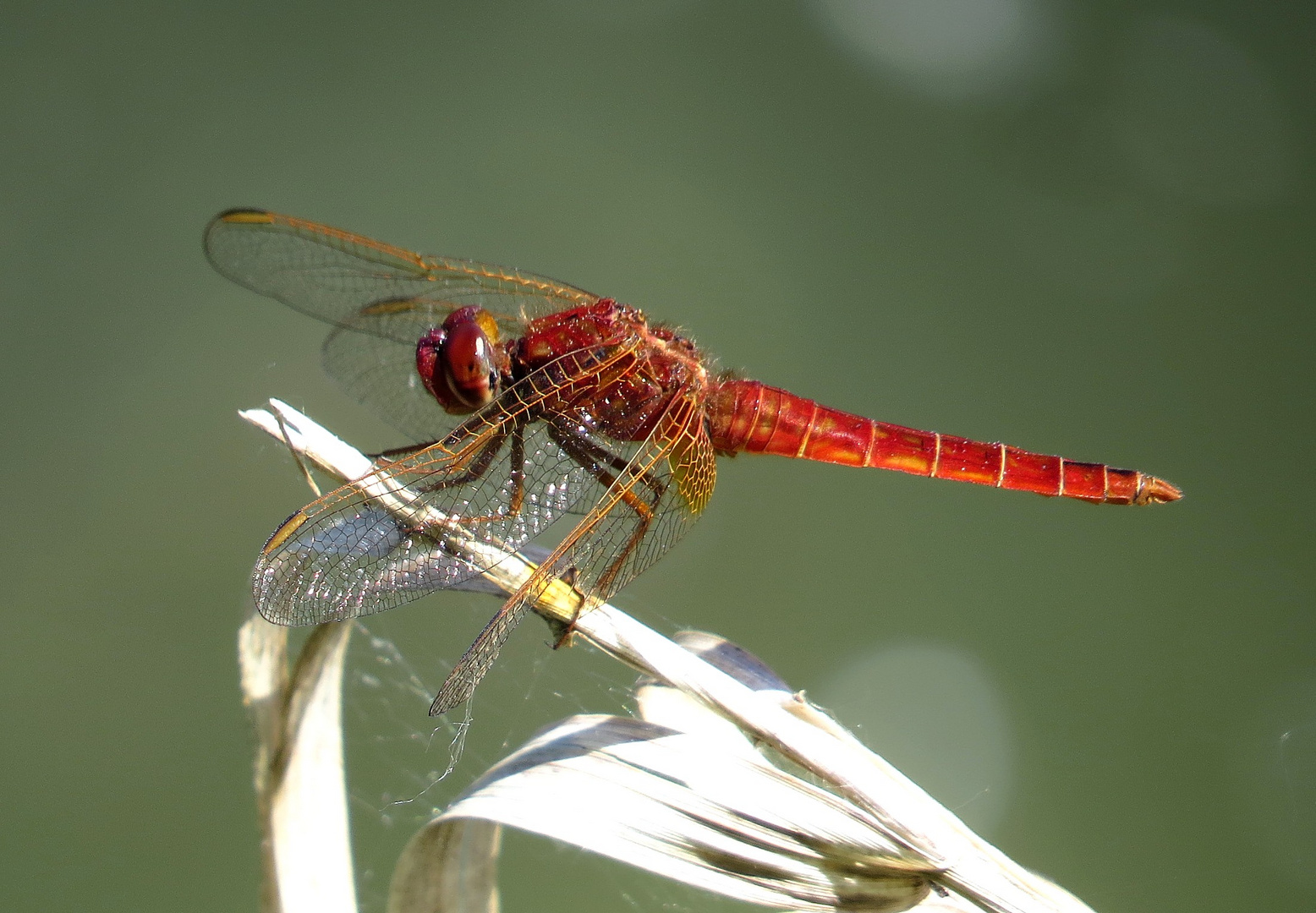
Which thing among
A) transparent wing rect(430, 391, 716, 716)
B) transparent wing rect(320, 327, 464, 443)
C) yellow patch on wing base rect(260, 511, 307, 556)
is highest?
transparent wing rect(320, 327, 464, 443)

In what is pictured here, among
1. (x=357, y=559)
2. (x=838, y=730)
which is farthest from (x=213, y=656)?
(x=838, y=730)

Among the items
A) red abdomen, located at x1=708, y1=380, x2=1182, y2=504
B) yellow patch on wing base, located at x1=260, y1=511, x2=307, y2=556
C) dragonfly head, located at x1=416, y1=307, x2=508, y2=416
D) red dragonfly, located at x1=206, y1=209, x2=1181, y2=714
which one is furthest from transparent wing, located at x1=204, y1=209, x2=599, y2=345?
yellow patch on wing base, located at x1=260, y1=511, x2=307, y2=556

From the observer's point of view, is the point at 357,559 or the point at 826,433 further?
the point at 826,433

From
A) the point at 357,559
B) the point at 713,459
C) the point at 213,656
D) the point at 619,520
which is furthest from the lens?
the point at 213,656

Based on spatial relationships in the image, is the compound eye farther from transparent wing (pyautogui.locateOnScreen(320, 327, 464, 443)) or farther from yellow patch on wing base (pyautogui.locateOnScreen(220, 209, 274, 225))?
yellow patch on wing base (pyautogui.locateOnScreen(220, 209, 274, 225))

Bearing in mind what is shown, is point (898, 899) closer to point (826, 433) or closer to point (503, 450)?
point (503, 450)

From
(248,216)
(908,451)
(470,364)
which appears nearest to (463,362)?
(470,364)
